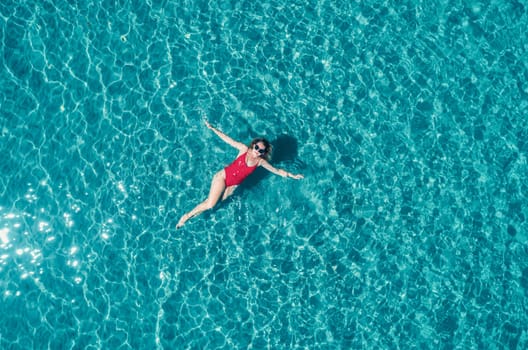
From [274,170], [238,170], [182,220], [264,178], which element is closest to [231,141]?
[238,170]

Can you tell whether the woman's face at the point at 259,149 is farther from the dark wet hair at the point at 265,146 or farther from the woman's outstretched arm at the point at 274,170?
the woman's outstretched arm at the point at 274,170

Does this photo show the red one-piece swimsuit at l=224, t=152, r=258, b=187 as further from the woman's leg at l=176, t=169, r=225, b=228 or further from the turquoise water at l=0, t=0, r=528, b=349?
the turquoise water at l=0, t=0, r=528, b=349

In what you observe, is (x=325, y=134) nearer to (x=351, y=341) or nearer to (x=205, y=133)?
(x=205, y=133)

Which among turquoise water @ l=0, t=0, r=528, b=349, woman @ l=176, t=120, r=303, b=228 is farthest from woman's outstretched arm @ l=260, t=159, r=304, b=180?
turquoise water @ l=0, t=0, r=528, b=349

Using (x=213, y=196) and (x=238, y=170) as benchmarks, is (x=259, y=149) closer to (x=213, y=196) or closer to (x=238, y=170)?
(x=238, y=170)

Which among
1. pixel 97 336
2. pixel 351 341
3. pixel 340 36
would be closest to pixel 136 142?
pixel 97 336

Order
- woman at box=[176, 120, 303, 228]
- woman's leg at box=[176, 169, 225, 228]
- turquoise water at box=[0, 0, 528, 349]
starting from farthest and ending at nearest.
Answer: turquoise water at box=[0, 0, 528, 349], woman's leg at box=[176, 169, 225, 228], woman at box=[176, 120, 303, 228]

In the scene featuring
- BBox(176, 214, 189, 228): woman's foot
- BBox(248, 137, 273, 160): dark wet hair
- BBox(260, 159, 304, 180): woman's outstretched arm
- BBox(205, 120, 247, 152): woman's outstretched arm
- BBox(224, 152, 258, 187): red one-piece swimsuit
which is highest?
BBox(248, 137, 273, 160): dark wet hair
